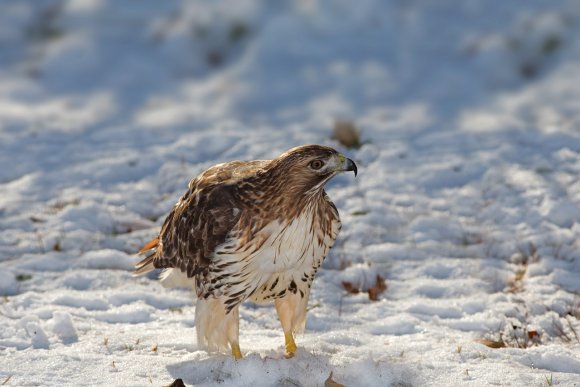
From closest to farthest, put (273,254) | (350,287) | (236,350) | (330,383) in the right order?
(330,383) → (273,254) → (236,350) → (350,287)

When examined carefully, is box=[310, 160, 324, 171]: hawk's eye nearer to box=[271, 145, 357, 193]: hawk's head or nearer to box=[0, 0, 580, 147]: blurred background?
box=[271, 145, 357, 193]: hawk's head

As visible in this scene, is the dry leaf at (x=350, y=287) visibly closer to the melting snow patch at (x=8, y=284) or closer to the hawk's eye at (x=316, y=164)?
the hawk's eye at (x=316, y=164)

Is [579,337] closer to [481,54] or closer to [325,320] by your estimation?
[325,320]

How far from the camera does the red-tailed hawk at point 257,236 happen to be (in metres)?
5.02

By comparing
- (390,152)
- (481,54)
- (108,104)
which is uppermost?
(481,54)

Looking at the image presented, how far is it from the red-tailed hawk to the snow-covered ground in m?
0.34

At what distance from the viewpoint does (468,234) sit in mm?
7848

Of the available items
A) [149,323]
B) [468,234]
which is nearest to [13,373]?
[149,323]

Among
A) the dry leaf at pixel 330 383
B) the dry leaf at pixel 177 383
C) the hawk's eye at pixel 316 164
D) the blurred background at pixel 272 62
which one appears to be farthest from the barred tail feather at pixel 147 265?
the blurred background at pixel 272 62

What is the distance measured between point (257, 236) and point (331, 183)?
13.8ft

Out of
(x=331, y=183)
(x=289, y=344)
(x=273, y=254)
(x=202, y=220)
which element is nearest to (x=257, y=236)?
(x=273, y=254)

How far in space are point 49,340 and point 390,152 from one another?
503cm

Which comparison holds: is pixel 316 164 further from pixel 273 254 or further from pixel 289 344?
pixel 289 344

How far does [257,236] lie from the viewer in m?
5.02
